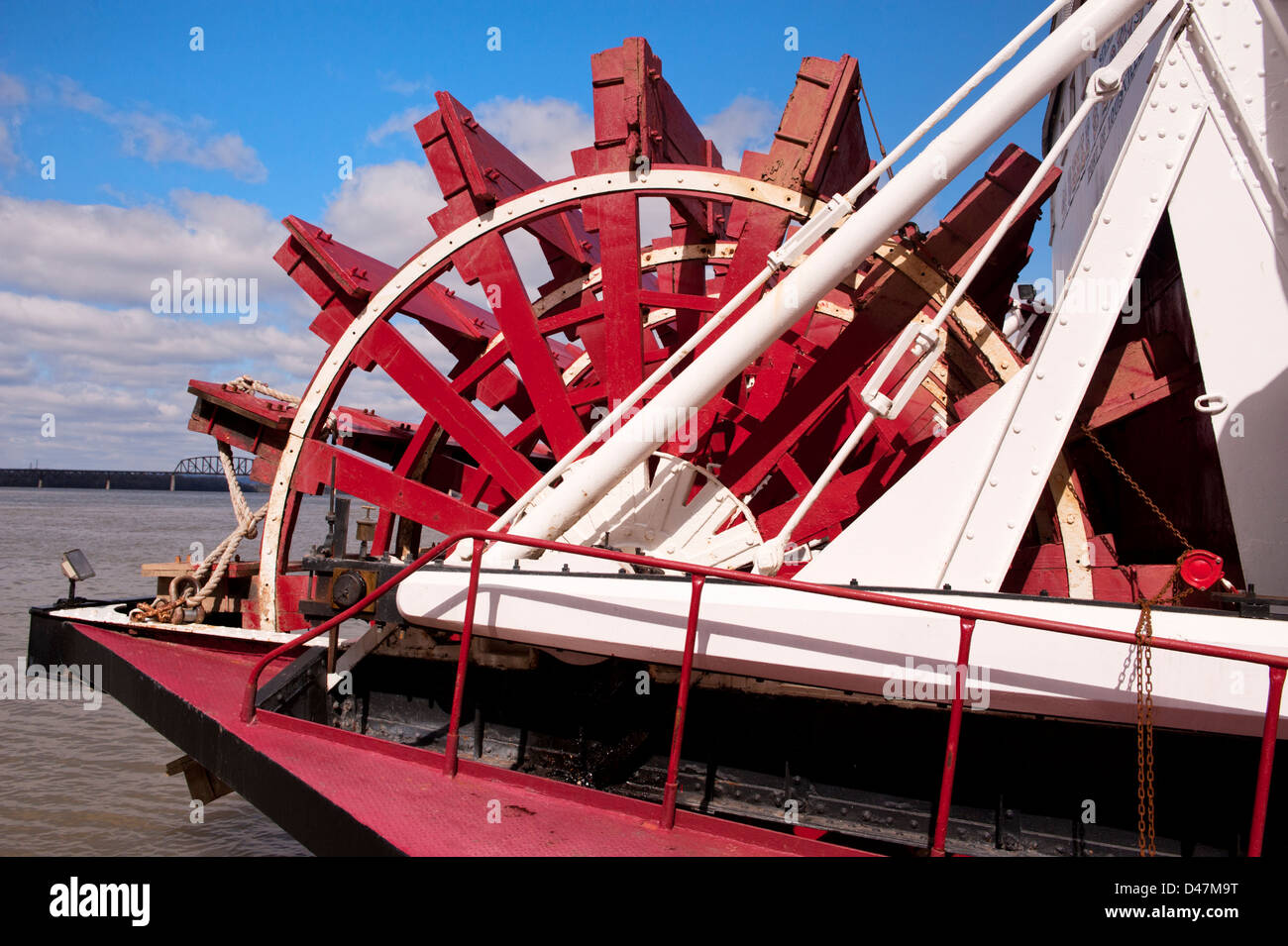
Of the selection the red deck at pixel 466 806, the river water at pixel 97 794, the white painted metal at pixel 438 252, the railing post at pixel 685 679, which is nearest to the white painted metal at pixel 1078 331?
the railing post at pixel 685 679

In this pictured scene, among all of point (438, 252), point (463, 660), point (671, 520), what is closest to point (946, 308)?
point (671, 520)

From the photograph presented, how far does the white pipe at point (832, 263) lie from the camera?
370 centimetres

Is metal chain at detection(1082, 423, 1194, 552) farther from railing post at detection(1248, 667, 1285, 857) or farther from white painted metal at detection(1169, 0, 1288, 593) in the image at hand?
railing post at detection(1248, 667, 1285, 857)

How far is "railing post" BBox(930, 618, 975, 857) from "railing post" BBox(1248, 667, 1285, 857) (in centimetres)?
68

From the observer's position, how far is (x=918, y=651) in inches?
109

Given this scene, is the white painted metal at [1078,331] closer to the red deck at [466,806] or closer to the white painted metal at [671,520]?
the red deck at [466,806]

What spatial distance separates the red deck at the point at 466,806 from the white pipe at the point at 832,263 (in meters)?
1.06

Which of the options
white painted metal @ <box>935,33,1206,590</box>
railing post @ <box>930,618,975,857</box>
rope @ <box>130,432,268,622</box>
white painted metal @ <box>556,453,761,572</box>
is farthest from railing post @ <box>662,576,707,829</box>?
rope @ <box>130,432,268,622</box>

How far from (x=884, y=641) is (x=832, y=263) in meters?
1.82

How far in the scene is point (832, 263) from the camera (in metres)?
3.96

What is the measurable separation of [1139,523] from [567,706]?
3.52 meters
